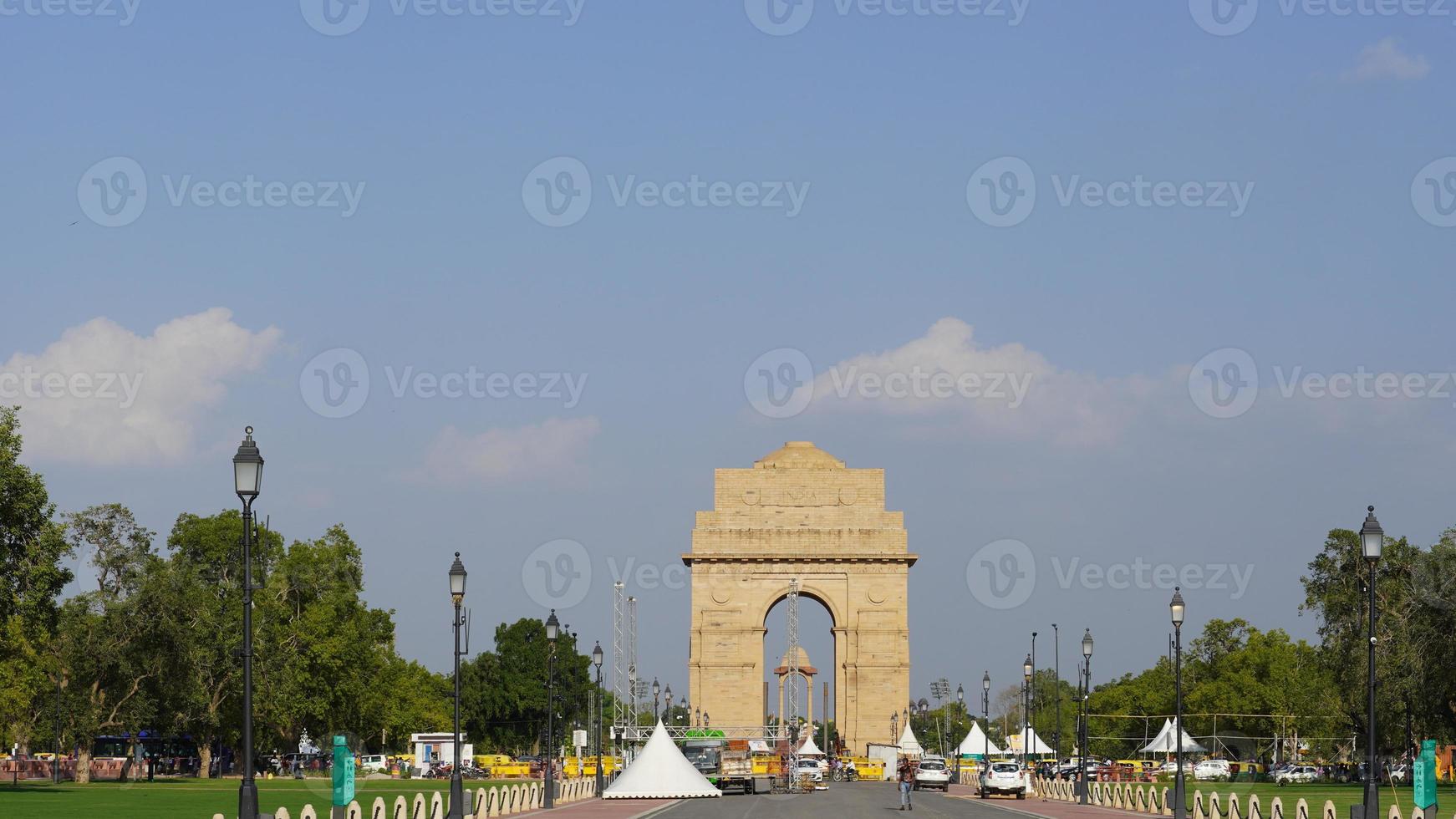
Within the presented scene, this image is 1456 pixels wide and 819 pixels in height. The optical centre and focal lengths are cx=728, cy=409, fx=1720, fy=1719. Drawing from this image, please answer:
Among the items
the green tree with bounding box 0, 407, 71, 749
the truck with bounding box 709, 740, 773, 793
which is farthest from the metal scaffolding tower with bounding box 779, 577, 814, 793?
the green tree with bounding box 0, 407, 71, 749

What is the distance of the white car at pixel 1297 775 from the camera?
70062 millimetres

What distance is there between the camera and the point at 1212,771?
80.4 metres

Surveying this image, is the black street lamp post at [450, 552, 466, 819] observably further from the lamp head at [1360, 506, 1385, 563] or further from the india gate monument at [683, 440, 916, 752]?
the india gate monument at [683, 440, 916, 752]

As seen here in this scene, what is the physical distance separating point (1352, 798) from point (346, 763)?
117ft

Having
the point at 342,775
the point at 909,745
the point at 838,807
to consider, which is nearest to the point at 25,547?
the point at 838,807

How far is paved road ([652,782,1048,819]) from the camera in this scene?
39.7 metres

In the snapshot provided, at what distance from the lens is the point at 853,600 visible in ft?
316

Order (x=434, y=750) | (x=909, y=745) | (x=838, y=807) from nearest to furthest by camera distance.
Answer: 1. (x=838, y=807)
2. (x=909, y=745)
3. (x=434, y=750)

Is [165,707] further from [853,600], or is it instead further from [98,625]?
[853,600]

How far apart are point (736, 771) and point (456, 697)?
83.8 ft

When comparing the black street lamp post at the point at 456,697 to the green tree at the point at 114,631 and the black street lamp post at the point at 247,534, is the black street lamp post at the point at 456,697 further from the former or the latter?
the green tree at the point at 114,631

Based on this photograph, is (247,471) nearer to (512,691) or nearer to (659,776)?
(659,776)

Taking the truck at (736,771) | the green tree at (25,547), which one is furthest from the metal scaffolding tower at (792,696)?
the green tree at (25,547)

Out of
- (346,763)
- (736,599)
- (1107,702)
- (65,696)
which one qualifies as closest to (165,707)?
(65,696)
